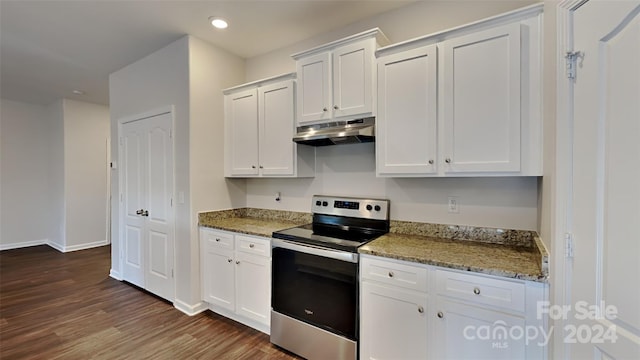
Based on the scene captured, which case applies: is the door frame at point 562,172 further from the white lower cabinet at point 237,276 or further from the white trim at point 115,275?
the white trim at point 115,275

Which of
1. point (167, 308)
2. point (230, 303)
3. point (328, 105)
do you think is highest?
point (328, 105)

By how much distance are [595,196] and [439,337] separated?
102 cm

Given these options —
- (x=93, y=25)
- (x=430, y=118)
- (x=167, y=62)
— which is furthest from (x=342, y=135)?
(x=93, y=25)

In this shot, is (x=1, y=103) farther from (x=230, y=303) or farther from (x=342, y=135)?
(x=342, y=135)

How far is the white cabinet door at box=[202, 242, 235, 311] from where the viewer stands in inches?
102

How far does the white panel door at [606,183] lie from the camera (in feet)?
3.08

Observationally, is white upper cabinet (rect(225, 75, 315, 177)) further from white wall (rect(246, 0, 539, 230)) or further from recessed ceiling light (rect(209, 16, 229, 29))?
recessed ceiling light (rect(209, 16, 229, 29))

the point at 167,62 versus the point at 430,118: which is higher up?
the point at 167,62

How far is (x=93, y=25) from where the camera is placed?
2557 millimetres

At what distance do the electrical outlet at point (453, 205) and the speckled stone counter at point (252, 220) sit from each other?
4.25ft

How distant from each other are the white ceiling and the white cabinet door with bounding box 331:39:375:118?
43cm

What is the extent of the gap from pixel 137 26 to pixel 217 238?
203cm

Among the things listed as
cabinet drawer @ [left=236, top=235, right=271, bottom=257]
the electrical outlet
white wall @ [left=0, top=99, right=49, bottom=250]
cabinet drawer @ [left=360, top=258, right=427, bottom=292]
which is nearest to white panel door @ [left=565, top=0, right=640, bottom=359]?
cabinet drawer @ [left=360, top=258, right=427, bottom=292]

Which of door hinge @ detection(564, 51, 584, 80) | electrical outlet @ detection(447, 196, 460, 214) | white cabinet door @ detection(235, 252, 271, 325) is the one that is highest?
door hinge @ detection(564, 51, 584, 80)
